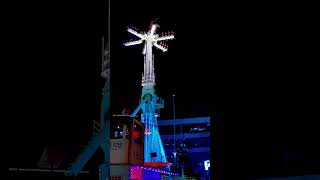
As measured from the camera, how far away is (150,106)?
34.1 m

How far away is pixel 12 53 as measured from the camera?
1421 centimetres

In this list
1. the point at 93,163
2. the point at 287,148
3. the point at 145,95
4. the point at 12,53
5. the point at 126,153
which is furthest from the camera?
the point at 145,95

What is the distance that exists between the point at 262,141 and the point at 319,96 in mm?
3248

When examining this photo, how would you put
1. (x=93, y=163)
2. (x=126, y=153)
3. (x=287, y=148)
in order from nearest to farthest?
(x=93, y=163) < (x=287, y=148) < (x=126, y=153)

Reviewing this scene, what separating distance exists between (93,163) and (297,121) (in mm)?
9286

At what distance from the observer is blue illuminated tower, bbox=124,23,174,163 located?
33.9 m

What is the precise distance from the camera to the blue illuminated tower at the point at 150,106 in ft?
111

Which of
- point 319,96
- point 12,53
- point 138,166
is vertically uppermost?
point 12,53

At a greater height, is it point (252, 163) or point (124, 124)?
point (124, 124)

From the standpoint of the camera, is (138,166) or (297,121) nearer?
(297,121)

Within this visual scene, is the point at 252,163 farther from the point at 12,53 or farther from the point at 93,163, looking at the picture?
the point at 12,53

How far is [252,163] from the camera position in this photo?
51.4 feet

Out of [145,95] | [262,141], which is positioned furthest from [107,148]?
[145,95]

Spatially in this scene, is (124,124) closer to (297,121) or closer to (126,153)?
(126,153)
